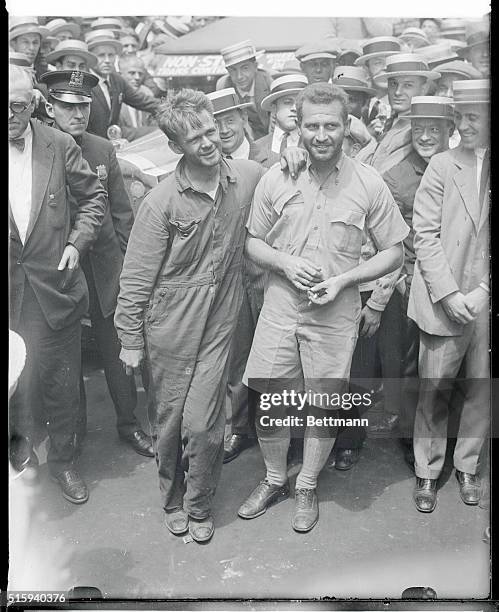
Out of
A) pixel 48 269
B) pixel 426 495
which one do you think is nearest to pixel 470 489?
pixel 426 495

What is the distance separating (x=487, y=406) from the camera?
4.02 m

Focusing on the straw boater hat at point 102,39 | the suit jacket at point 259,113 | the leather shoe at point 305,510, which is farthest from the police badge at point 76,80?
the leather shoe at point 305,510

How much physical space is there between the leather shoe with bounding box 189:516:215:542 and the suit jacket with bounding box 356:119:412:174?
1.89m

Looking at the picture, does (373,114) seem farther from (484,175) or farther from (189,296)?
(189,296)

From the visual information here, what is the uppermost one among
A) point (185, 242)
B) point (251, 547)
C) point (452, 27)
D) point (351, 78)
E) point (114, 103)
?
point (452, 27)

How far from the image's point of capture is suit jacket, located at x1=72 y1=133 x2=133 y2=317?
13.2ft

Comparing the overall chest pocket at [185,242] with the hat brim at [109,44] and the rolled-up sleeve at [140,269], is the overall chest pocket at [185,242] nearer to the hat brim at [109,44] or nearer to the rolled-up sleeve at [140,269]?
the rolled-up sleeve at [140,269]

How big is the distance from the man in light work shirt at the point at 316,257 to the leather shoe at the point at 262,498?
0.47ft

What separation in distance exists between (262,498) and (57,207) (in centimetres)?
172

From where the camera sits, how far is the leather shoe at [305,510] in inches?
159

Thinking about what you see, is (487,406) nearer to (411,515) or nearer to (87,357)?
(411,515)

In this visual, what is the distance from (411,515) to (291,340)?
105 centimetres

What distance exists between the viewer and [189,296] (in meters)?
3.91
